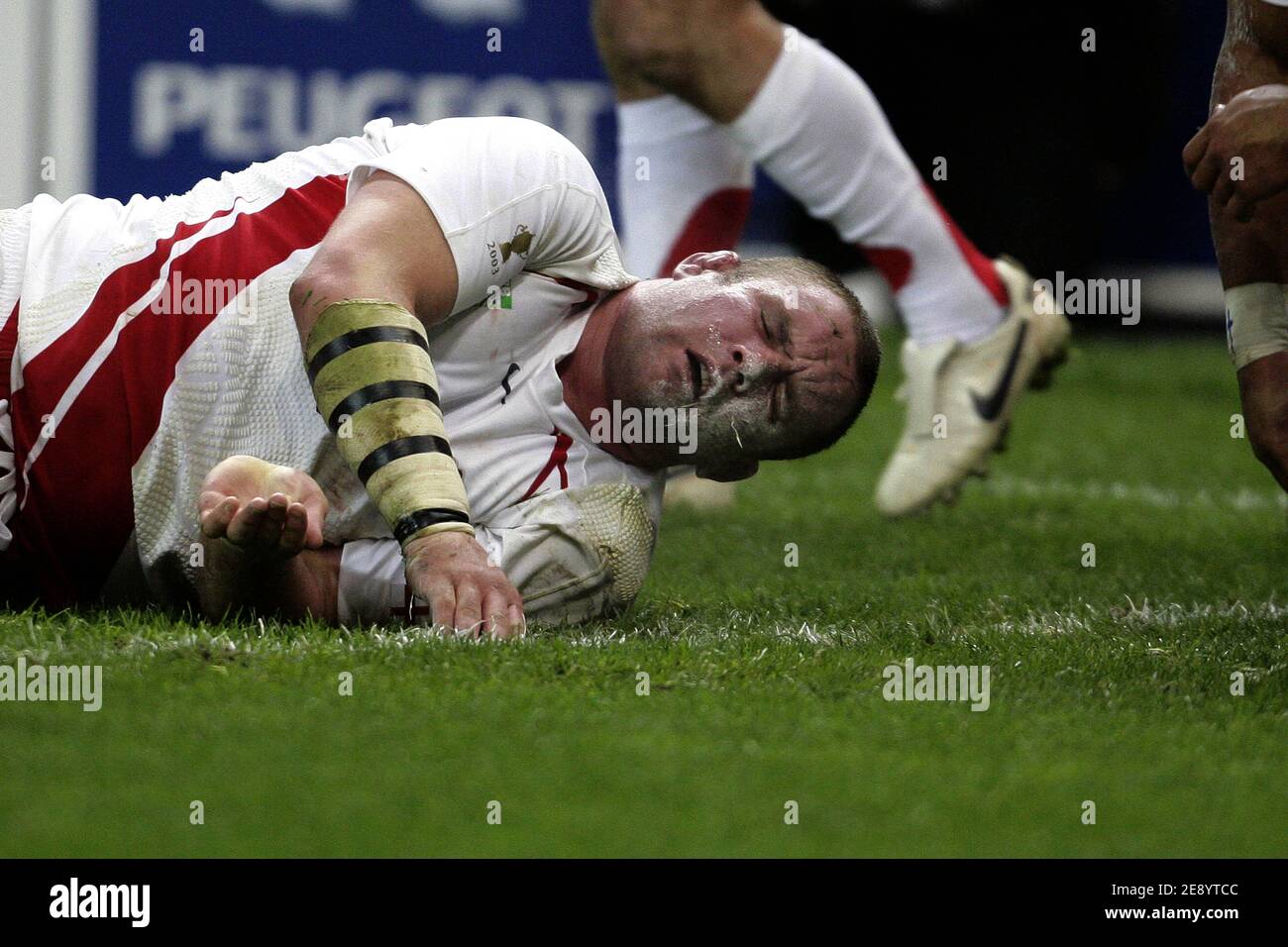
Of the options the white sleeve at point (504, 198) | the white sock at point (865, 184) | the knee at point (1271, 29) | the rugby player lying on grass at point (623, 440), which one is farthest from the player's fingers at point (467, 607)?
the white sock at point (865, 184)

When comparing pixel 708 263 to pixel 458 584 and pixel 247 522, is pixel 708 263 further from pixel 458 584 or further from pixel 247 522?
pixel 247 522

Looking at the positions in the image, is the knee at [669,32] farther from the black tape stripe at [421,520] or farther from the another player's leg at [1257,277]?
the black tape stripe at [421,520]

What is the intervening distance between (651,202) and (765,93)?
0.47m

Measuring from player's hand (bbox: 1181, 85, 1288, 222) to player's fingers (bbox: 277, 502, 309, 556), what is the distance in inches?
55.3

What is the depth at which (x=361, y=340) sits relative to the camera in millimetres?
2586

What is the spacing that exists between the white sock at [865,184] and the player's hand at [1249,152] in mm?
1585

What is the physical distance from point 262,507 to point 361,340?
11.0 inches

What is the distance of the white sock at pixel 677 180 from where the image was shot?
14.6ft

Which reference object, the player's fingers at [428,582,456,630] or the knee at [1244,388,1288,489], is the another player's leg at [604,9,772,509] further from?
the player's fingers at [428,582,456,630]

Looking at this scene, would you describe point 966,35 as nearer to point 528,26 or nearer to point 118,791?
point 528,26

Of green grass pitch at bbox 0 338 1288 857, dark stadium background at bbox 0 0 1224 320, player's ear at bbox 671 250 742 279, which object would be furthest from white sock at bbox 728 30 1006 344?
dark stadium background at bbox 0 0 1224 320

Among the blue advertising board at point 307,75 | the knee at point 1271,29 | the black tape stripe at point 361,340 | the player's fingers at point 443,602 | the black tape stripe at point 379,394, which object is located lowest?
the player's fingers at point 443,602

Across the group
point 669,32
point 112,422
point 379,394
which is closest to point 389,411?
point 379,394

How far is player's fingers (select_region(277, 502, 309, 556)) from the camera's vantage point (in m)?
2.52
